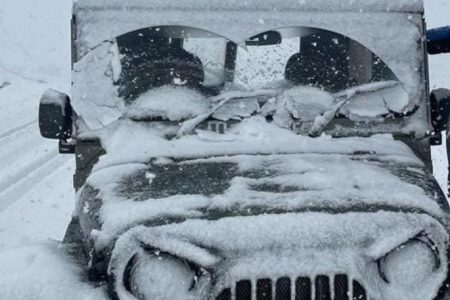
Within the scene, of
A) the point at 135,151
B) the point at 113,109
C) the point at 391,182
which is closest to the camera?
the point at 391,182

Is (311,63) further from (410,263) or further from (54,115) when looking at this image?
(410,263)

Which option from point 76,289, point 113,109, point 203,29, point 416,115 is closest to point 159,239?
point 76,289

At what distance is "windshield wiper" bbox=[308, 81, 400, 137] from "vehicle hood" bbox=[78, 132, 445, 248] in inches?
4.8

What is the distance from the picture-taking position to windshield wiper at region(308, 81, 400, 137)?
136 inches

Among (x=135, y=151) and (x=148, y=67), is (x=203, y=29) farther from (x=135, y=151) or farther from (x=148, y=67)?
(x=135, y=151)

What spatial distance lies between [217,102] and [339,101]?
65cm

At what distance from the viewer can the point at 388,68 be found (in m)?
3.77

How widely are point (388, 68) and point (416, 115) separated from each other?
0.31 m

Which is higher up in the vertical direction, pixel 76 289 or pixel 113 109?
pixel 113 109

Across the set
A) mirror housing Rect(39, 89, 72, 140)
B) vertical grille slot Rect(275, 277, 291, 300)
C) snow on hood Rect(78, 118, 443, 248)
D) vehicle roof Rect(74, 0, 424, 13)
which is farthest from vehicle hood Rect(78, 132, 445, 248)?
vehicle roof Rect(74, 0, 424, 13)

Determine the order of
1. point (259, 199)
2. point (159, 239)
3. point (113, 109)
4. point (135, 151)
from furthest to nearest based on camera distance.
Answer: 1. point (113, 109)
2. point (135, 151)
3. point (259, 199)
4. point (159, 239)

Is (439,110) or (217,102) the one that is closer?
(217,102)

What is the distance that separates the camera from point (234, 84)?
364 cm

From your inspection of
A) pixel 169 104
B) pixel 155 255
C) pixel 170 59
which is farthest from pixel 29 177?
pixel 155 255
